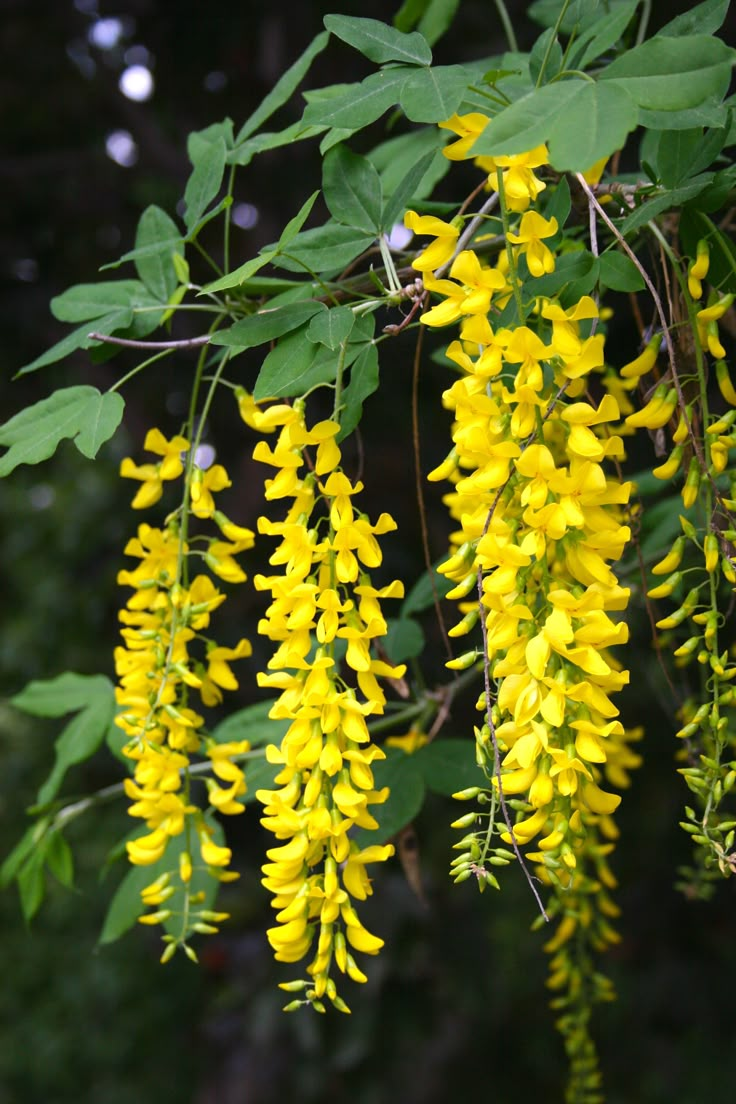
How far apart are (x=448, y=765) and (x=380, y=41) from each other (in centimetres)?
79

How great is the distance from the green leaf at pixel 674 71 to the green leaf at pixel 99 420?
0.52 m

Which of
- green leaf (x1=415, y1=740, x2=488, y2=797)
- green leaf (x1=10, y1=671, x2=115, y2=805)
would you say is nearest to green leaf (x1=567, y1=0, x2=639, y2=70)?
green leaf (x1=415, y1=740, x2=488, y2=797)

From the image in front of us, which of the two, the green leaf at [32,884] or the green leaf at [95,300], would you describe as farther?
the green leaf at [32,884]

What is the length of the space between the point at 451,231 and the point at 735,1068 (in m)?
2.80

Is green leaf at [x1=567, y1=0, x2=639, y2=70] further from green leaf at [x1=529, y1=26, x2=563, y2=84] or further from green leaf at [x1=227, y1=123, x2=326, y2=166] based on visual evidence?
green leaf at [x1=227, y1=123, x2=326, y2=166]

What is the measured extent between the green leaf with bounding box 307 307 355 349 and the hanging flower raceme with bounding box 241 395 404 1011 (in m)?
A: 0.07

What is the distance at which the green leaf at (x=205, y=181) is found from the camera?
42.5 inches

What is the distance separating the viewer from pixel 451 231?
2.65ft

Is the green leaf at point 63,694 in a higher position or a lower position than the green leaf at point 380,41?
lower

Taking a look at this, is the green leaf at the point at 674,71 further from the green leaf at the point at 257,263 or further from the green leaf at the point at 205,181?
the green leaf at the point at 205,181

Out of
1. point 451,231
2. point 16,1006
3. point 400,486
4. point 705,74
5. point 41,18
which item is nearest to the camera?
point 705,74

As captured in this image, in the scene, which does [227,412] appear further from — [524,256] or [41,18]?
[524,256]

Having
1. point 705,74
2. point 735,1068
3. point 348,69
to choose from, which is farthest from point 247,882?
point 705,74

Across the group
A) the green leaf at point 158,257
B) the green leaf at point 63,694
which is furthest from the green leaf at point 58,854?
the green leaf at point 158,257
